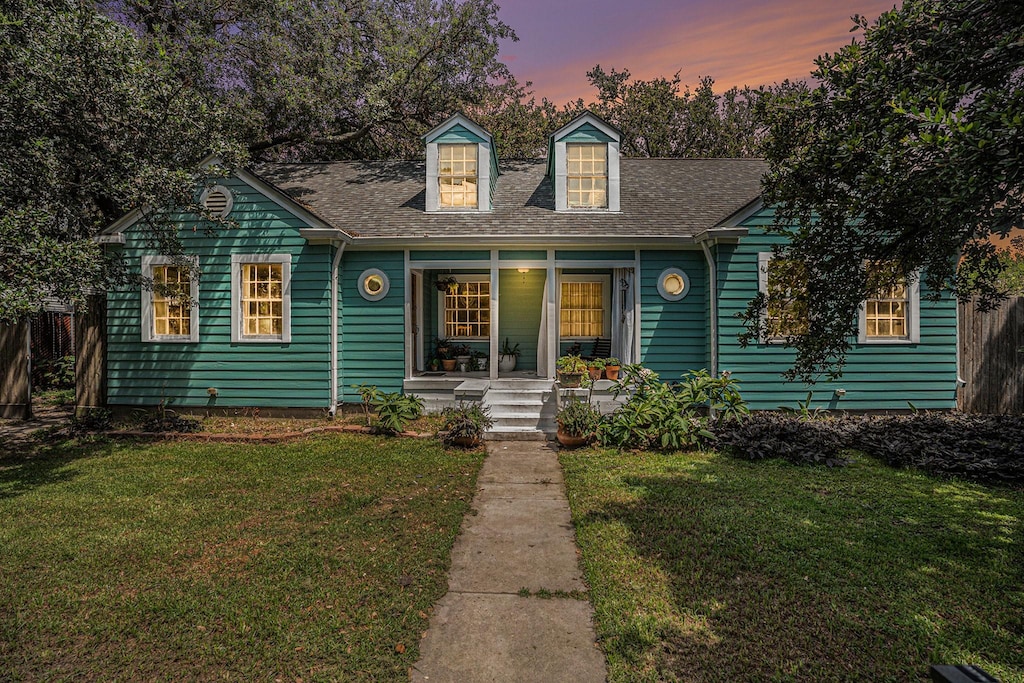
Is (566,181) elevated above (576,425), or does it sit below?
above

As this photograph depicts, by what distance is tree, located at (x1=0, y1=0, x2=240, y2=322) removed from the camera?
525 cm

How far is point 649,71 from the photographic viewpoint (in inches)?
861

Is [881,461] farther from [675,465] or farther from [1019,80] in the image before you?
[1019,80]

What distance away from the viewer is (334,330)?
934 centimetres

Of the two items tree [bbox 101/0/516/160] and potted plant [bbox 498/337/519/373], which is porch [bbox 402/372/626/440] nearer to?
potted plant [bbox 498/337/519/373]

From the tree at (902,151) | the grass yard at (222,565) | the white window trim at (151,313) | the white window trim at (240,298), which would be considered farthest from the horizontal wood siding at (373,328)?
the tree at (902,151)

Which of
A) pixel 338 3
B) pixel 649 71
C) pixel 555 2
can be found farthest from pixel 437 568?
pixel 649 71

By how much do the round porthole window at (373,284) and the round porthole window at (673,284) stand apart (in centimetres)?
538

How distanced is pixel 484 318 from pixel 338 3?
9386 millimetres

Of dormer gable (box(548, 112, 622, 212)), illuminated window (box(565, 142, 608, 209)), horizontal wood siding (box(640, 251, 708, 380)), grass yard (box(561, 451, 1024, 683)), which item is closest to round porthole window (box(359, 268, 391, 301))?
dormer gable (box(548, 112, 622, 212))

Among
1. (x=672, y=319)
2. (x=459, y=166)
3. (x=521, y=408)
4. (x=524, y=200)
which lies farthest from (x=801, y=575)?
(x=459, y=166)

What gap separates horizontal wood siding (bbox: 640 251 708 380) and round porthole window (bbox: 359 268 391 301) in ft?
16.8

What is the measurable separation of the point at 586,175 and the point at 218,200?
7.30m

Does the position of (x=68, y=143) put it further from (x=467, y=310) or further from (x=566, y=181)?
(x=566, y=181)
